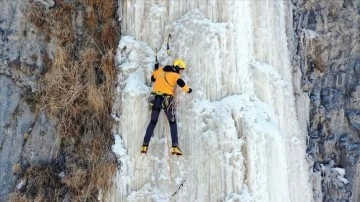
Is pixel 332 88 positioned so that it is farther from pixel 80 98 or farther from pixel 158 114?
pixel 80 98

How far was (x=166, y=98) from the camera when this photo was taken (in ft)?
29.3

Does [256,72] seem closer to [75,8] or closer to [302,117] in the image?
[302,117]

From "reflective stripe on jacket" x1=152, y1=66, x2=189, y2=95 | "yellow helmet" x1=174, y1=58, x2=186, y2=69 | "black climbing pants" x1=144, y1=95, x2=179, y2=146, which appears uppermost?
"yellow helmet" x1=174, y1=58, x2=186, y2=69

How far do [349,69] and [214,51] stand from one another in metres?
3.74

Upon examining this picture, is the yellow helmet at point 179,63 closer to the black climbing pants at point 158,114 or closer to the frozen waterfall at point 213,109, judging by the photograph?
the frozen waterfall at point 213,109

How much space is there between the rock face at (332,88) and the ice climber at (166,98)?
3198 mm

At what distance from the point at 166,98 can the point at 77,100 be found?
200cm

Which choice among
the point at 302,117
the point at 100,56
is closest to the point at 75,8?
the point at 100,56

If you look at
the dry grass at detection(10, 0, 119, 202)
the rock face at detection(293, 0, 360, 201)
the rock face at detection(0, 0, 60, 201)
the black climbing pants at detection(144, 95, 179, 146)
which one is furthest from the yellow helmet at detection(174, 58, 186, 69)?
the rock face at detection(293, 0, 360, 201)

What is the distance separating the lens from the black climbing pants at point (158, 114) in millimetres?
8891

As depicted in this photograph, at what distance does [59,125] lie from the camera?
31.8 ft

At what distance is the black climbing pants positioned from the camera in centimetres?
889

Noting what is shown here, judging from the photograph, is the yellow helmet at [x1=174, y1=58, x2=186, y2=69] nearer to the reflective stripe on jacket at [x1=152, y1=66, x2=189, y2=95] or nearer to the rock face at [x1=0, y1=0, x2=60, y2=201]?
the reflective stripe on jacket at [x1=152, y1=66, x2=189, y2=95]

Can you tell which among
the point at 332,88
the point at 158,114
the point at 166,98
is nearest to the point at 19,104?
the point at 158,114
